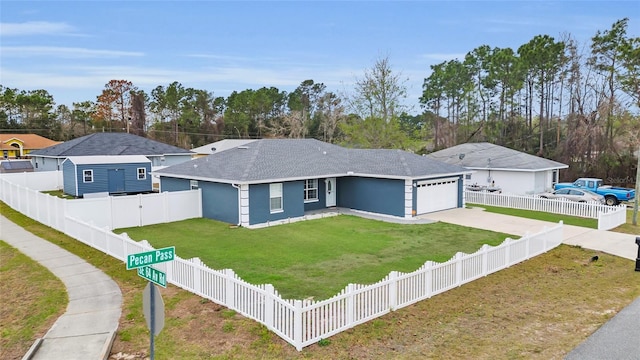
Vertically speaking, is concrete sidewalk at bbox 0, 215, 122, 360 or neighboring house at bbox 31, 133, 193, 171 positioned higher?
neighboring house at bbox 31, 133, 193, 171

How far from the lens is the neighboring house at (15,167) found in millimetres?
39941

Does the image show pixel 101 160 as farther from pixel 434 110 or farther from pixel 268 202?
pixel 434 110

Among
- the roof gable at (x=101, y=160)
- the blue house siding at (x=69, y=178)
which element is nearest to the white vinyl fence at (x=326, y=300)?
the blue house siding at (x=69, y=178)

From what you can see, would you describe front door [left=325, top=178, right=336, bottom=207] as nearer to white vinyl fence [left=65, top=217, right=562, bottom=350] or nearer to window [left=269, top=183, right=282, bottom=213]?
window [left=269, top=183, right=282, bottom=213]

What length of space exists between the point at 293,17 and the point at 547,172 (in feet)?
73.7

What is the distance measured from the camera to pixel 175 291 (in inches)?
411

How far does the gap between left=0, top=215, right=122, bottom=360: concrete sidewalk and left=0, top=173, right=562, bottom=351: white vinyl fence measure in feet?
3.86

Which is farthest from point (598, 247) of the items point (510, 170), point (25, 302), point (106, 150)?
point (106, 150)

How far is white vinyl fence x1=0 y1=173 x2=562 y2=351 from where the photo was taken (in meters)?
7.88

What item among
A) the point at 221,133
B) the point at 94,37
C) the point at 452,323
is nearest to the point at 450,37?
the point at 94,37

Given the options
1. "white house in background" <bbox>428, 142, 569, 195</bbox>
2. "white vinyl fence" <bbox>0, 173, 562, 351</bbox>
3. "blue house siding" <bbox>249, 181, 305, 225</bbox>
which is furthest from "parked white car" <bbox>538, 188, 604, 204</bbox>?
"blue house siding" <bbox>249, 181, 305, 225</bbox>

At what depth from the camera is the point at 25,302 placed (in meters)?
10.2

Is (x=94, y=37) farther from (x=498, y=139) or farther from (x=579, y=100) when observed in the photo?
(x=579, y=100)

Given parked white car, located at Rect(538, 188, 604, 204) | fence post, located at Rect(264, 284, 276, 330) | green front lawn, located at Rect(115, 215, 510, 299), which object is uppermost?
fence post, located at Rect(264, 284, 276, 330)
